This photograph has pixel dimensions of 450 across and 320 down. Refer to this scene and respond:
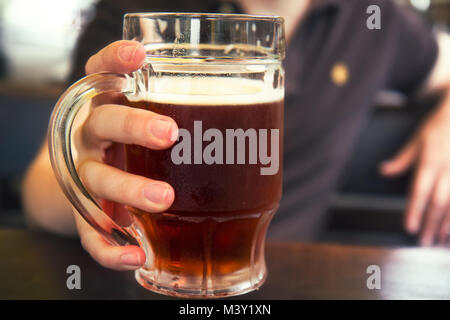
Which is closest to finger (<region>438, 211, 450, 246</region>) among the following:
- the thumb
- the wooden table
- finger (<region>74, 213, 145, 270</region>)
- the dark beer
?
the thumb

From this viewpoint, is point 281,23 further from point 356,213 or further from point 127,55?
point 356,213

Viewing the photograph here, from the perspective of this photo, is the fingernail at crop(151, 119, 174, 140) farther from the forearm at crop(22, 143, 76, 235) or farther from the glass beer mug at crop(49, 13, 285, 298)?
the forearm at crop(22, 143, 76, 235)

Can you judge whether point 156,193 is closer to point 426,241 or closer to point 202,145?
point 202,145

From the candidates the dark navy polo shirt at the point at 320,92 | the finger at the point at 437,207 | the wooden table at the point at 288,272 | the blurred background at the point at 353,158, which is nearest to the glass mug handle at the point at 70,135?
the wooden table at the point at 288,272

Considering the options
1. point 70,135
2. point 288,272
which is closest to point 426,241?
point 288,272

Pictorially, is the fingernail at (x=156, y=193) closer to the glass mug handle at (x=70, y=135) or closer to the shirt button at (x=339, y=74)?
the glass mug handle at (x=70, y=135)
